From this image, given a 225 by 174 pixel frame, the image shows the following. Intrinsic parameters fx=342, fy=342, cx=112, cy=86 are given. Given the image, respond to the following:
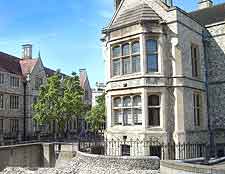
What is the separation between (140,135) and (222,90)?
7.17m

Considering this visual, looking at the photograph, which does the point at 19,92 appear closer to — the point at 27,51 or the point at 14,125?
the point at 14,125

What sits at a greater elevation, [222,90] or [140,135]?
[222,90]

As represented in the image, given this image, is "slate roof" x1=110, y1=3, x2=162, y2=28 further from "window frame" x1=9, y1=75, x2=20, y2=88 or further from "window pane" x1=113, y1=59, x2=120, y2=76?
"window frame" x1=9, y1=75, x2=20, y2=88

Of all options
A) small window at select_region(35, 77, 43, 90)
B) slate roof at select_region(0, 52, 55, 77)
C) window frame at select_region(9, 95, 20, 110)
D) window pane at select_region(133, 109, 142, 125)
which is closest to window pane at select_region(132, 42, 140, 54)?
window pane at select_region(133, 109, 142, 125)

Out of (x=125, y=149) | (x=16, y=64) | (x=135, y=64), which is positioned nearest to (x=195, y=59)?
(x=135, y=64)

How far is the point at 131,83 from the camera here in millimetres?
20609

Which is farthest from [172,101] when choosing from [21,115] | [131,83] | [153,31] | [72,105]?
[21,115]

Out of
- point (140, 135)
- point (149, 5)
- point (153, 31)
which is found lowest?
point (140, 135)

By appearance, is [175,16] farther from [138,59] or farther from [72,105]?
[72,105]

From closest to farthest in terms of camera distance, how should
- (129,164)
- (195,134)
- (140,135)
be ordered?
(129,164)
(140,135)
(195,134)

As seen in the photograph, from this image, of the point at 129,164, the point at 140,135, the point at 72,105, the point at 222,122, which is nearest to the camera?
the point at 129,164

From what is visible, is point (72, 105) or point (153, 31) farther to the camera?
point (72, 105)

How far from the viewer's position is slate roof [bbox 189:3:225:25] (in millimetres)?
25644

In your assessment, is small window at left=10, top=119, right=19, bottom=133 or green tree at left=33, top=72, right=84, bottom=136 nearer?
green tree at left=33, top=72, right=84, bottom=136
